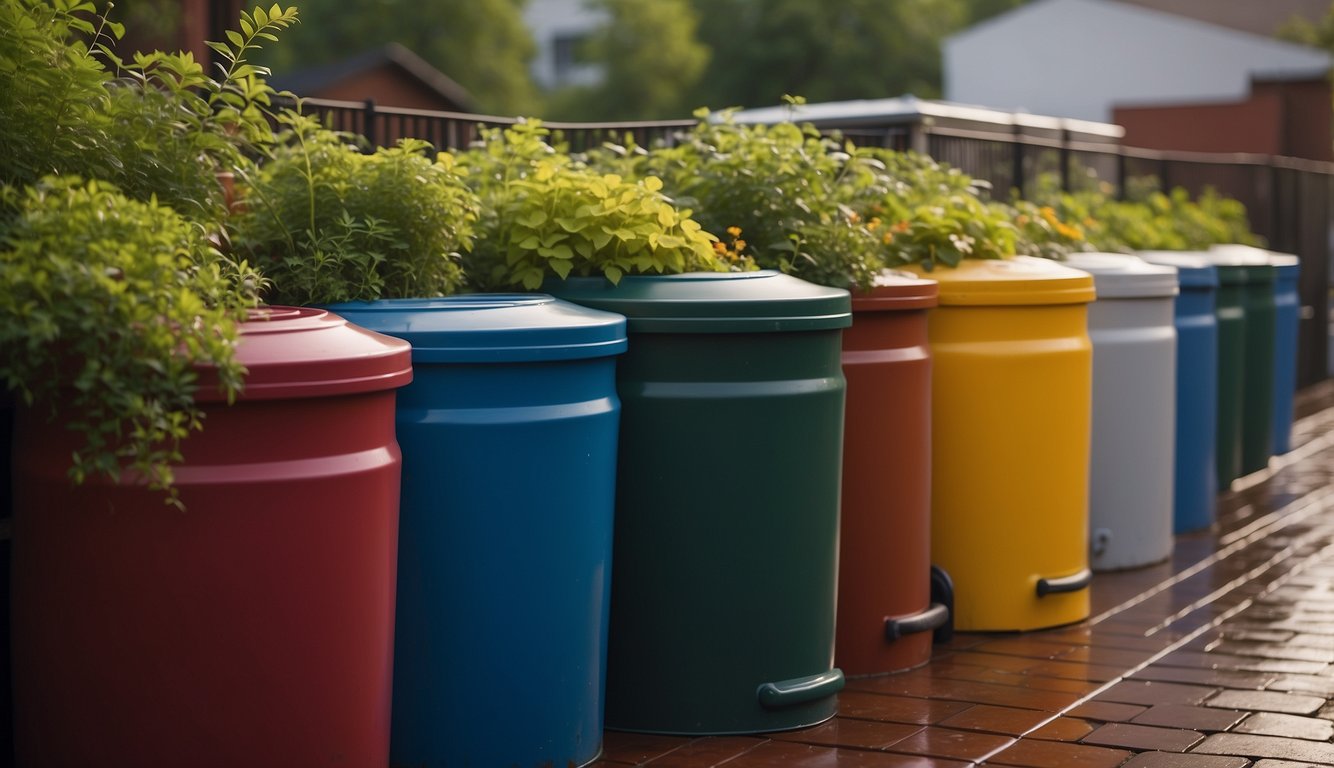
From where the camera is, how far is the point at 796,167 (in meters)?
5.30

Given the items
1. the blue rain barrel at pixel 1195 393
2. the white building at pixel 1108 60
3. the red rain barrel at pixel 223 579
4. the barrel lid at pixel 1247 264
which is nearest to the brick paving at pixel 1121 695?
the blue rain barrel at pixel 1195 393

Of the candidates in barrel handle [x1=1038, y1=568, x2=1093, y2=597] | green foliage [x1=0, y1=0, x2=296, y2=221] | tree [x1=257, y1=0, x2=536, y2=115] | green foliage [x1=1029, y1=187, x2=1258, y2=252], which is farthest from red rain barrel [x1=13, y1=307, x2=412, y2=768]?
tree [x1=257, y1=0, x2=536, y2=115]

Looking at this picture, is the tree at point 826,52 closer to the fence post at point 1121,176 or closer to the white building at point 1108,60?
the white building at point 1108,60

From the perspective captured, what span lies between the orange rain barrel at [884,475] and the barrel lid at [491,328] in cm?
113

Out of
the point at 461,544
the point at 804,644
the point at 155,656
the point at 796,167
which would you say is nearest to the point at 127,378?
the point at 155,656

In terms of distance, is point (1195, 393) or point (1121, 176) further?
point (1121, 176)

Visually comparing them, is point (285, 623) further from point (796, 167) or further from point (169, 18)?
point (169, 18)

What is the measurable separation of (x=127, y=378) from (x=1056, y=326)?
3.58 meters

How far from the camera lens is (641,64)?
70688 mm

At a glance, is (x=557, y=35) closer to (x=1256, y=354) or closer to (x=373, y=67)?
(x=373, y=67)

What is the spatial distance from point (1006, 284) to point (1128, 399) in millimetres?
1422

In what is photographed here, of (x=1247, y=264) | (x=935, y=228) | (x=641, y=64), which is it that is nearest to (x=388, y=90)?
(x=641, y=64)

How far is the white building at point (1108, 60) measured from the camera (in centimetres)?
4025

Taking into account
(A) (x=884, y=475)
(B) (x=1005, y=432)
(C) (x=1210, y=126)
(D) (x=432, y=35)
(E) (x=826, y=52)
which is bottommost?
(A) (x=884, y=475)
